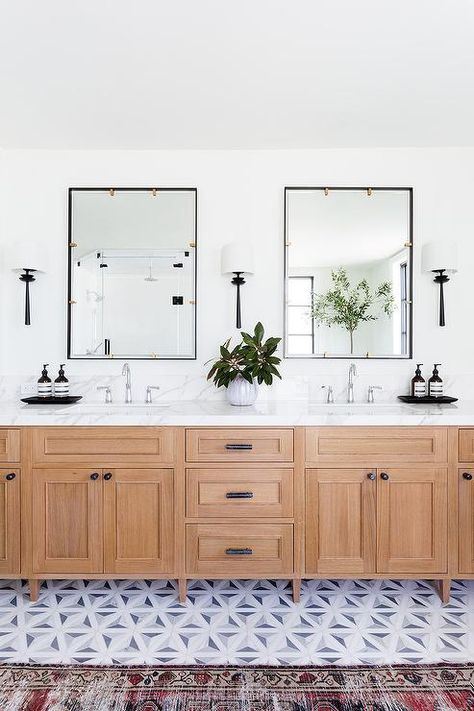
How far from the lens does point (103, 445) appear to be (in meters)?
2.21

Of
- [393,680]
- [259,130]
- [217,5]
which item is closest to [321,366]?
[259,130]

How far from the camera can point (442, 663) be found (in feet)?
6.04

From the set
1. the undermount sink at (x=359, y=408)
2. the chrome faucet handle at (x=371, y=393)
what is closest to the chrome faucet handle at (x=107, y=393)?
the undermount sink at (x=359, y=408)

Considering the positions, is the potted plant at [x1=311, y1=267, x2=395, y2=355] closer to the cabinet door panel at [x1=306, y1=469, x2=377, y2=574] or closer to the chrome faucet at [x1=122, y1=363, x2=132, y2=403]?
the cabinet door panel at [x1=306, y1=469, x2=377, y2=574]

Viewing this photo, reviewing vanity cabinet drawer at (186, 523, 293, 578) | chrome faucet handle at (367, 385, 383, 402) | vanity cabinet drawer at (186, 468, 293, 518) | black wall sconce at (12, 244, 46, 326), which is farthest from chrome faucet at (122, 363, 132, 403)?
chrome faucet handle at (367, 385, 383, 402)

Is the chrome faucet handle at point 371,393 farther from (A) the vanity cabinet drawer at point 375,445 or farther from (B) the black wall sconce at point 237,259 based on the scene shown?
(B) the black wall sconce at point 237,259

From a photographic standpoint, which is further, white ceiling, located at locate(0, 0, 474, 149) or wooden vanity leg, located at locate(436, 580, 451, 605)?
wooden vanity leg, located at locate(436, 580, 451, 605)

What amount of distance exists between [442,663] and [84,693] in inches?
55.1

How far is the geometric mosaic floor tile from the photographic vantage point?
1.88 meters

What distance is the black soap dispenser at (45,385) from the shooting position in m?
2.62

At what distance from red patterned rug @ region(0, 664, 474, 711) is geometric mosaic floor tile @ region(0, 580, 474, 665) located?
0.19ft

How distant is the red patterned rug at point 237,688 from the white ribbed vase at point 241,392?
3.99 ft

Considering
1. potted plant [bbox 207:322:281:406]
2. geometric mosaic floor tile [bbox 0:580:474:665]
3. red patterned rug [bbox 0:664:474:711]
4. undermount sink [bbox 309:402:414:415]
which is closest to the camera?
red patterned rug [bbox 0:664:474:711]

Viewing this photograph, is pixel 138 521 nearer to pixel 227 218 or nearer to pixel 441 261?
pixel 227 218
